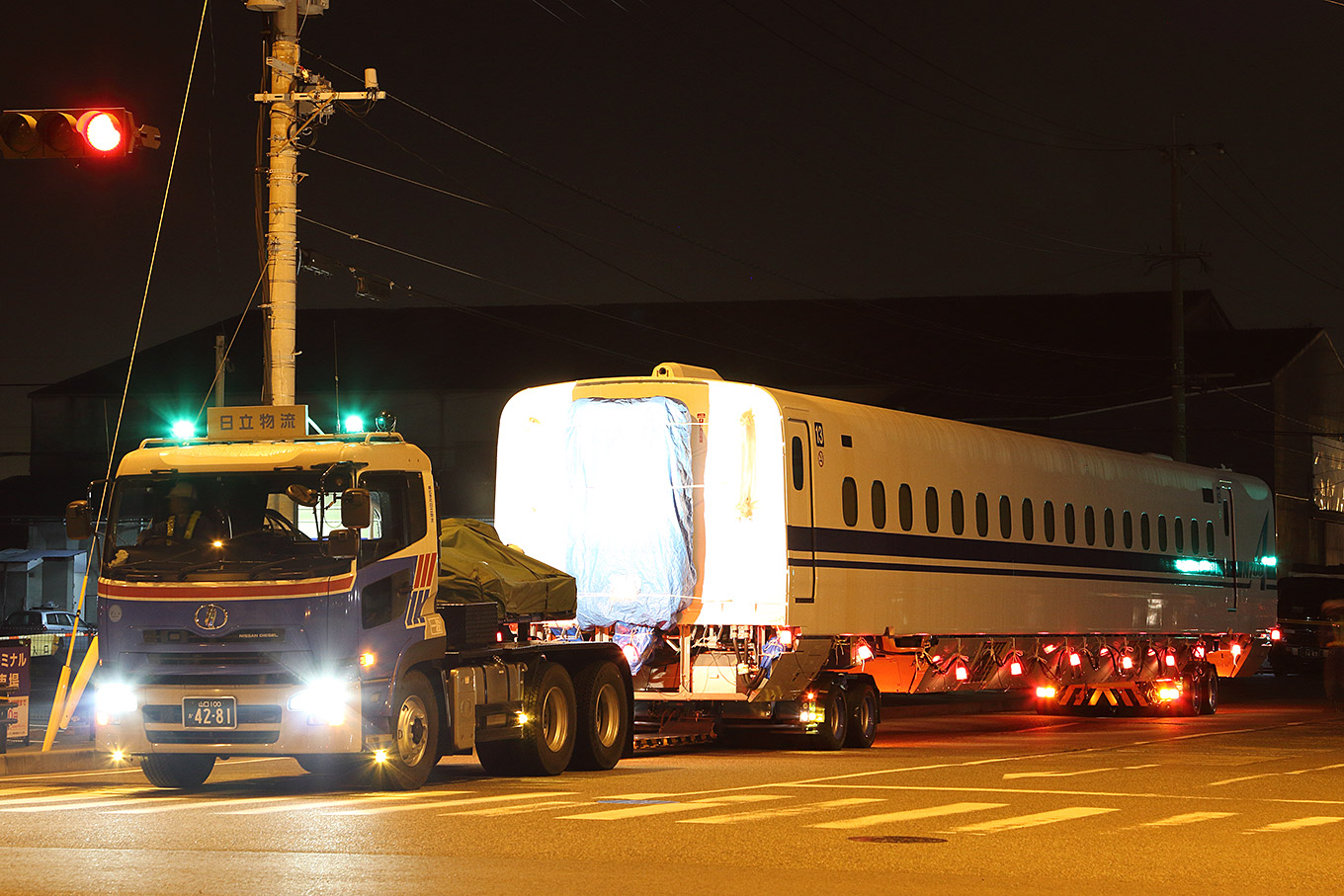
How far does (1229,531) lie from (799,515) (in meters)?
17.5

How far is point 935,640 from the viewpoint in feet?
81.4

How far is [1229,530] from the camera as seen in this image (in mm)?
35750

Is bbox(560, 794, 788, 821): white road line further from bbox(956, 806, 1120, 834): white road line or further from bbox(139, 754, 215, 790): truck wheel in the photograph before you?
bbox(139, 754, 215, 790): truck wheel

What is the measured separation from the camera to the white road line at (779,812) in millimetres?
13359

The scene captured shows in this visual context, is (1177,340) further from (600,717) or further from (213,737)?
(213,737)

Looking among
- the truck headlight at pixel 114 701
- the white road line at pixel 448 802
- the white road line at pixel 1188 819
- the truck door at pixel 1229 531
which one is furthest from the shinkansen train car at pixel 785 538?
the truck door at pixel 1229 531

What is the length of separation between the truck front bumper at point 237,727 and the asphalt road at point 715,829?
457 millimetres

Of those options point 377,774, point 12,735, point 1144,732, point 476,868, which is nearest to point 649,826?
point 476,868

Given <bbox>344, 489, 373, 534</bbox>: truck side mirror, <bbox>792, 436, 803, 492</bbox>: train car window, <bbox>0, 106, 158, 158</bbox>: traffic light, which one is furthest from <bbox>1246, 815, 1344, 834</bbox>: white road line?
<bbox>0, 106, 158, 158</bbox>: traffic light

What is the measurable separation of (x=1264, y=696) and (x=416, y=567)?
30.7 meters

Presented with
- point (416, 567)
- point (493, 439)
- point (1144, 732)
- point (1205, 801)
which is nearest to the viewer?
point (1205, 801)

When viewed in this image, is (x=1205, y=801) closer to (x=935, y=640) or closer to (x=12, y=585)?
(x=935, y=640)

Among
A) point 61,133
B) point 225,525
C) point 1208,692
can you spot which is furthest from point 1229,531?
point 61,133

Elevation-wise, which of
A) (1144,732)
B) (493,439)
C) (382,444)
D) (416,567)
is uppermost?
(493,439)
